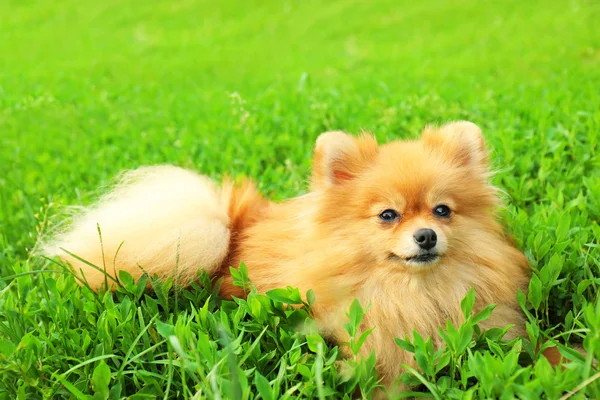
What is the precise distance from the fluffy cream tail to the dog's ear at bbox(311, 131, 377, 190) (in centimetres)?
81

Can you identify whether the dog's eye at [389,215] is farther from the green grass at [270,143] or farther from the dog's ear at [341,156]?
the green grass at [270,143]

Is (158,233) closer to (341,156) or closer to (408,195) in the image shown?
(341,156)

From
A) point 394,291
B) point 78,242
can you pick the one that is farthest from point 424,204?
point 78,242

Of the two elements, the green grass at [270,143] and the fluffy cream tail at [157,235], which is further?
the fluffy cream tail at [157,235]

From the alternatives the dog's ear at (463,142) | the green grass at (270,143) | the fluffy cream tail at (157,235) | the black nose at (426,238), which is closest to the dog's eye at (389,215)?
the black nose at (426,238)

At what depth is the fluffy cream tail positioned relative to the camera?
3420mm

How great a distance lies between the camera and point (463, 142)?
3229mm

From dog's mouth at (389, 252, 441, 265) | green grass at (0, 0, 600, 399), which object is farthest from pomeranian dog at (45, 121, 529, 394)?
green grass at (0, 0, 600, 399)

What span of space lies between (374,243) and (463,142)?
0.81 m

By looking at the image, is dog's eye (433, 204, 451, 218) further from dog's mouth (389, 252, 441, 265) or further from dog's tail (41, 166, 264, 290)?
dog's tail (41, 166, 264, 290)

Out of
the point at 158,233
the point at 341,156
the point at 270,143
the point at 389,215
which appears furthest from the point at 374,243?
the point at 270,143

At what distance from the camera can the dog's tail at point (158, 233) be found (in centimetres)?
342

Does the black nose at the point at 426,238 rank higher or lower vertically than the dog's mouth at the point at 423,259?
higher

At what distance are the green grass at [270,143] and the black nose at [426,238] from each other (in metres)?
0.40
